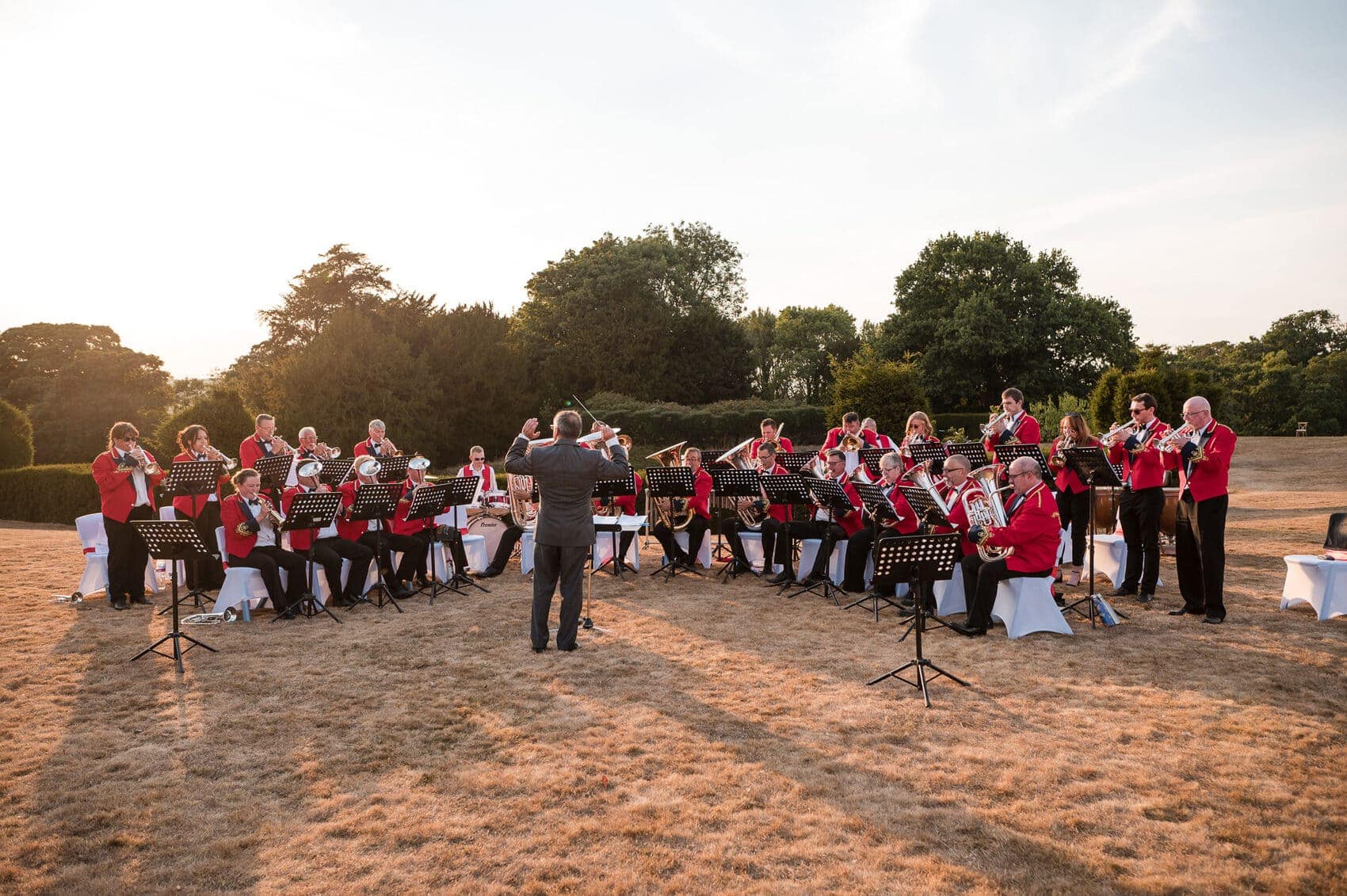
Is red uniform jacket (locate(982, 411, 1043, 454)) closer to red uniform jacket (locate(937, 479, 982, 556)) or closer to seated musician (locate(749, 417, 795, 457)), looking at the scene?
red uniform jacket (locate(937, 479, 982, 556))

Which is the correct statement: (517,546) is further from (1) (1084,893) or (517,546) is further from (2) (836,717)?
(1) (1084,893)

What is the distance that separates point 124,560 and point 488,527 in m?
4.78

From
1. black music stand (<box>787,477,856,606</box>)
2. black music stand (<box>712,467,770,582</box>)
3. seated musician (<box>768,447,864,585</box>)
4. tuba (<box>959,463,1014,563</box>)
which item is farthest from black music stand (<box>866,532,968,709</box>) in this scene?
black music stand (<box>712,467,770,582</box>)

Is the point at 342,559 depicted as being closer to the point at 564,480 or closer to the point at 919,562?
the point at 564,480

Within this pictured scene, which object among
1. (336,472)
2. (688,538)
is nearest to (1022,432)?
(688,538)

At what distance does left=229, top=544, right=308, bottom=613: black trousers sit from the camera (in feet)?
31.4

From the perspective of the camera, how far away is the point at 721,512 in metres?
13.6

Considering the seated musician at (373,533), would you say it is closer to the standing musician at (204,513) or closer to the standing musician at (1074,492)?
the standing musician at (204,513)

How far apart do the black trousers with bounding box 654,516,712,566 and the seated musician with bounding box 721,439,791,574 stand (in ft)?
1.20

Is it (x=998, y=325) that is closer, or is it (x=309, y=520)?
(x=309, y=520)

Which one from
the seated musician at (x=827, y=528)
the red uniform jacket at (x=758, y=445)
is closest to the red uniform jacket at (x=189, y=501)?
the seated musician at (x=827, y=528)

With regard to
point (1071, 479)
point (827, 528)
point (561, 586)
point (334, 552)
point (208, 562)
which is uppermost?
point (1071, 479)

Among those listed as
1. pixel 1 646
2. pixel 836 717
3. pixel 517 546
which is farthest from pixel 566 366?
pixel 836 717

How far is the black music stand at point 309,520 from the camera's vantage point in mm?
9242
